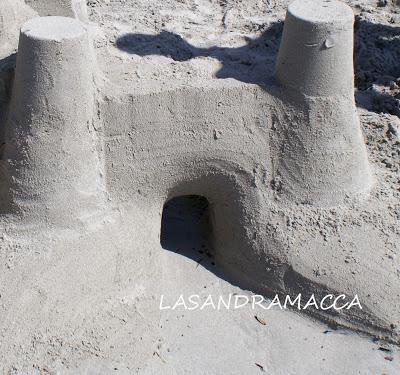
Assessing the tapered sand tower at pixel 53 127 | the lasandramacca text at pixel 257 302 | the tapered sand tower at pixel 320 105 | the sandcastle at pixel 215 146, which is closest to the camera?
the tapered sand tower at pixel 53 127

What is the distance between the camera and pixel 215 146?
Result: 4.16 meters

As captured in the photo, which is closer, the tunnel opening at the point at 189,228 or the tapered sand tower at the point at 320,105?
the tapered sand tower at the point at 320,105

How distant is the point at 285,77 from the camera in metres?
4.13

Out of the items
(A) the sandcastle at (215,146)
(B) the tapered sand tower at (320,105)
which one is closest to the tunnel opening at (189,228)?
(A) the sandcastle at (215,146)

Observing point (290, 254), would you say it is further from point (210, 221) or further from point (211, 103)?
point (211, 103)

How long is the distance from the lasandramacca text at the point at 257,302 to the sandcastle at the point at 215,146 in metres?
0.06

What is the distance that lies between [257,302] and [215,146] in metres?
1.04

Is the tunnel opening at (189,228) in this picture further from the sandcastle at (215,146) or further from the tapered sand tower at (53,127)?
the tapered sand tower at (53,127)

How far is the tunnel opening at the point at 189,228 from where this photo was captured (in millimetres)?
4617

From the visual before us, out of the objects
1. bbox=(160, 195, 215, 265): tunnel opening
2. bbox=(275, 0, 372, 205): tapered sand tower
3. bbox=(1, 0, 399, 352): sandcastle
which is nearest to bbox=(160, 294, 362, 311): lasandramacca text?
bbox=(1, 0, 399, 352): sandcastle

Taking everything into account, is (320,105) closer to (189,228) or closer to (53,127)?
(189,228)

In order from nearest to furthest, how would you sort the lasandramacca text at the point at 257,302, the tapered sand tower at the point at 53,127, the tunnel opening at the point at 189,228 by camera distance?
the tapered sand tower at the point at 53,127 → the lasandramacca text at the point at 257,302 → the tunnel opening at the point at 189,228

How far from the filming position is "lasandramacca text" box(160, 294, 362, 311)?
4160 mm

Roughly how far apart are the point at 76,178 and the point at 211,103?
92 cm
